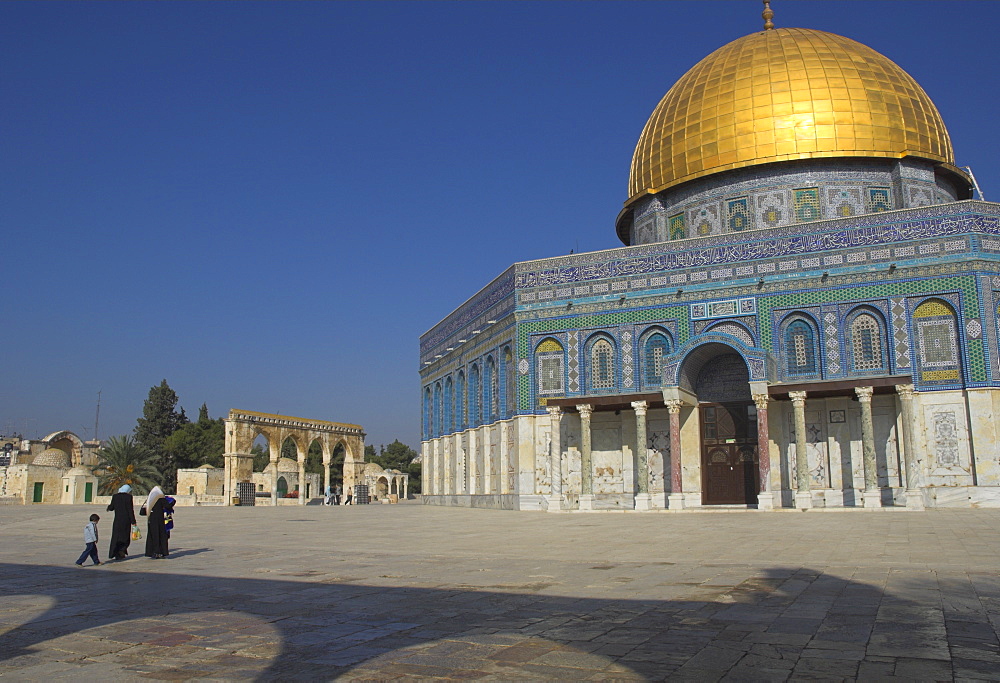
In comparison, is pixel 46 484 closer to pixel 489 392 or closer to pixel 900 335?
pixel 489 392

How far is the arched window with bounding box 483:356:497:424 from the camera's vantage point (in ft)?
96.6

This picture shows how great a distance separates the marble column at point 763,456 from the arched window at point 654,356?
9.81ft

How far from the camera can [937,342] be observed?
22250 mm

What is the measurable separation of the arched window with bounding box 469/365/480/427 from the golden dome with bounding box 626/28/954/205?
335 inches

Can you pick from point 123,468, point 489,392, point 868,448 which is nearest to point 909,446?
point 868,448

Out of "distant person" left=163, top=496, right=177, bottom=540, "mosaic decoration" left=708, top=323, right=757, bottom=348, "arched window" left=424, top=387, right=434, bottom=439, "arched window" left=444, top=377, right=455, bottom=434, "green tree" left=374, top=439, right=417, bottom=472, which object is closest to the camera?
"distant person" left=163, top=496, right=177, bottom=540

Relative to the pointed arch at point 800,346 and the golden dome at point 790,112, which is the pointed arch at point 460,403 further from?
the pointed arch at point 800,346

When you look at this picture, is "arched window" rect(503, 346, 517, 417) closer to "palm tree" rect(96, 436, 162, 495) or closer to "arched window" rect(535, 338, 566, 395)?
"arched window" rect(535, 338, 566, 395)

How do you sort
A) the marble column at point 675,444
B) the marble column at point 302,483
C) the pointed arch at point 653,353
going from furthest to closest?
the marble column at point 302,483 → the pointed arch at point 653,353 → the marble column at point 675,444

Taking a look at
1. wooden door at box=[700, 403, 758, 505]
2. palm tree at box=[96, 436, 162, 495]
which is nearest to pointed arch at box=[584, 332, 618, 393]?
wooden door at box=[700, 403, 758, 505]

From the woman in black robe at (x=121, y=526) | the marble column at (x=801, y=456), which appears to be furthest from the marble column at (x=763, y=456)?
the woman in black robe at (x=121, y=526)

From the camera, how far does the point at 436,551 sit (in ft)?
38.4

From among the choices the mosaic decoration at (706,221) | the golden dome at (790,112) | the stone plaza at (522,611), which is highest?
the golden dome at (790,112)

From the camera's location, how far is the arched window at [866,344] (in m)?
22.8
